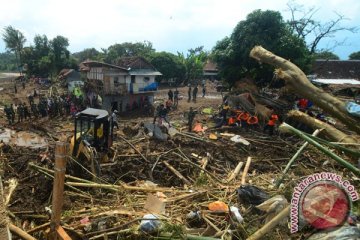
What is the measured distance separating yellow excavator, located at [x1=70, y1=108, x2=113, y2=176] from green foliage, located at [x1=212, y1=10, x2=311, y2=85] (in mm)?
14615

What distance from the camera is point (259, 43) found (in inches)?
870

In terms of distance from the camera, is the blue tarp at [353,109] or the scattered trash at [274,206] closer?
the scattered trash at [274,206]

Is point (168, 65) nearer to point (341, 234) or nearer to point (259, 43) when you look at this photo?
point (259, 43)

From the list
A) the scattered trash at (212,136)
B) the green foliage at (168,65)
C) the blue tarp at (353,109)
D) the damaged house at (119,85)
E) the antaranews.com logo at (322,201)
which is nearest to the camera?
the antaranews.com logo at (322,201)

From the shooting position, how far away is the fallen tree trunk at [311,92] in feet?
17.6

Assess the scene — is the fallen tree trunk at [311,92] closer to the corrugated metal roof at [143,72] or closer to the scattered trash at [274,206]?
the scattered trash at [274,206]

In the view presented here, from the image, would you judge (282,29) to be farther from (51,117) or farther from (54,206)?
(54,206)

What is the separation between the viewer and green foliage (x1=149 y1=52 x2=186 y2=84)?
148ft

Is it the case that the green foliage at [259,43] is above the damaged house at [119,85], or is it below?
above

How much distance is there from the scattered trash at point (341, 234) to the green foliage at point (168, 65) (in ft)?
138

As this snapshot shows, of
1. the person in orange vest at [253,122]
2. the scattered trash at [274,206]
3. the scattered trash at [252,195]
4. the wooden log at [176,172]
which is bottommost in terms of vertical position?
the person in orange vest at [253,122]

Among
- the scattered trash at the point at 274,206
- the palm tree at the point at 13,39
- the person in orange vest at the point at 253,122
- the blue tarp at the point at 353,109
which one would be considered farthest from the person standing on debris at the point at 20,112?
the palm tree at the point at 13,39

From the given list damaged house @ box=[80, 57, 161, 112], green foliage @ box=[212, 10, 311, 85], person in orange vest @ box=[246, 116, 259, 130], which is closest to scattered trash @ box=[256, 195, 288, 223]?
person in orange vest @ box=[246, 116, 259, 130]

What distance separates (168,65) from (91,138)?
3653 cm
